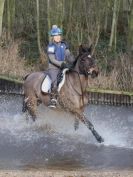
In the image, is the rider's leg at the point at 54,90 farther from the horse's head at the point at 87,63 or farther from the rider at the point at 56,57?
the horse's head at the point at 87,63

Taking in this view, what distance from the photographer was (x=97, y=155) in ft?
42.0

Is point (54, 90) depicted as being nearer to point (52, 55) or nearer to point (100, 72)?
point (52, 55)

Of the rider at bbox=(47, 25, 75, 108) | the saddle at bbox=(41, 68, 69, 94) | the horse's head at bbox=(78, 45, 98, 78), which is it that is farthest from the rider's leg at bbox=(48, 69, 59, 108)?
the horse's head at bbox=(78, 45, 98, 78)

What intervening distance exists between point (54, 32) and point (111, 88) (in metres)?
6.99

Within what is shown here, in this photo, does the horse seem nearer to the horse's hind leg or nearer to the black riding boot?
the horse's hind leg

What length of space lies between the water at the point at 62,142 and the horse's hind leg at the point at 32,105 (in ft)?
1.56

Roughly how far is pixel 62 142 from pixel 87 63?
206cm

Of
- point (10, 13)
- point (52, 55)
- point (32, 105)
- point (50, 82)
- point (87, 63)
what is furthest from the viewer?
point (10, 13)

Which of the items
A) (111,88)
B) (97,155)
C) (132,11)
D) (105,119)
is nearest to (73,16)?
(132,11)

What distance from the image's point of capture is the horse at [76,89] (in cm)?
1364

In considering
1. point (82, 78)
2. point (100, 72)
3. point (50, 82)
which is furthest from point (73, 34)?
point (82, 78)

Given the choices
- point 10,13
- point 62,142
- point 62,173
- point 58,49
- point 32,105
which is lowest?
point 62,142

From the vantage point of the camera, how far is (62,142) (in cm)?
A: 1416

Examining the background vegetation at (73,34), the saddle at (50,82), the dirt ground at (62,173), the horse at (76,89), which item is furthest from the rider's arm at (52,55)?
the background vegetation at (73,34)
